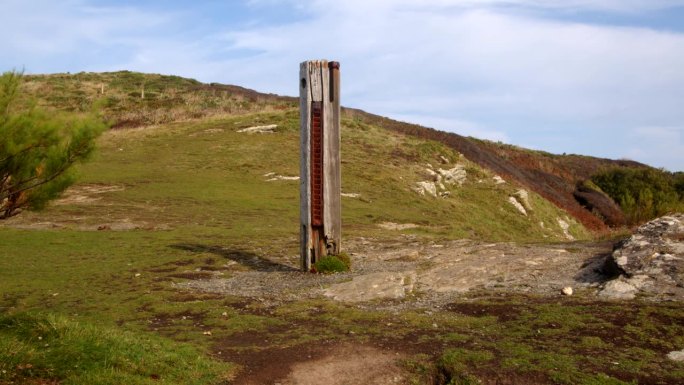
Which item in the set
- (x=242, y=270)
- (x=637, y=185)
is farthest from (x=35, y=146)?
(x=637, y=185)

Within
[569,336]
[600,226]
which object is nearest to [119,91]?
[600,226]

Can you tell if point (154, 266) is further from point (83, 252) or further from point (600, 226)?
point (600, 226)

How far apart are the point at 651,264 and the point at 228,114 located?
36.4m

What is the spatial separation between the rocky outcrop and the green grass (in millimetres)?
6384

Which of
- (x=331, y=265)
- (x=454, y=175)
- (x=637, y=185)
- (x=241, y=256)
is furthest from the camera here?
(x=637, y=185)

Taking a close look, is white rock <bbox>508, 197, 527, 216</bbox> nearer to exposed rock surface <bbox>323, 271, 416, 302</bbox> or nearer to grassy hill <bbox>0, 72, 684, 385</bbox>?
grassy hill <bbox>0, 72, 684, 385</bbox>

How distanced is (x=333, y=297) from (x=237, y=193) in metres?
16.1

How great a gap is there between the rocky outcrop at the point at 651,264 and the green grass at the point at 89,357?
6.38 meters

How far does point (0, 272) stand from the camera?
14.4 m

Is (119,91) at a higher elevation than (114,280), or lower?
higher

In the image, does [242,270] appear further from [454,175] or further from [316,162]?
[454,175]

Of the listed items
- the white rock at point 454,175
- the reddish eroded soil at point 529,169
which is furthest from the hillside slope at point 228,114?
the white rock at point 454,175

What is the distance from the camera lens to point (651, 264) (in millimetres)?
11133

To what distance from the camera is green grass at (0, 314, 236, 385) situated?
287 inches
